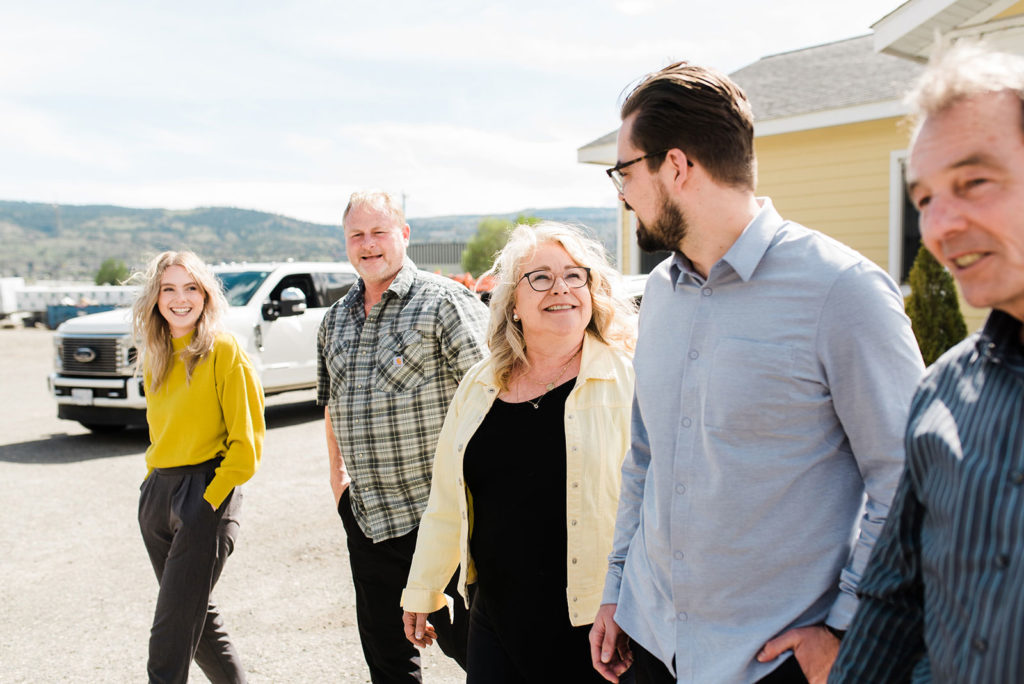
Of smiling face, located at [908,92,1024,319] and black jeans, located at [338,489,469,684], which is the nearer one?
smiling face, located at [908,92,1024,319]

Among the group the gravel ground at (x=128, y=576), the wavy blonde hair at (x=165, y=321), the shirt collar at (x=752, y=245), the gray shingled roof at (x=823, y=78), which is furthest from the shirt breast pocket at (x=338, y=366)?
the gray shingled roof at (x=823, y=78)

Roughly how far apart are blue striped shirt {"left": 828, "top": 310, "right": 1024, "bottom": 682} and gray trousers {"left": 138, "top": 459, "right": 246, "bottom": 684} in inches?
112

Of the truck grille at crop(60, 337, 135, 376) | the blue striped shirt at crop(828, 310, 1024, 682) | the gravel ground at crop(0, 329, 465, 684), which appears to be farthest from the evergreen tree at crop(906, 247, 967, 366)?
the truck grille at crop(60, 337, 135, 376)

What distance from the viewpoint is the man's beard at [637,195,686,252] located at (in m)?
1.86

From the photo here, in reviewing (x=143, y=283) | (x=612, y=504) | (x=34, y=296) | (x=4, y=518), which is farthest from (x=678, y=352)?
(x=34, y=296)

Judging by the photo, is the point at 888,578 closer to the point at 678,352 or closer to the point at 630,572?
the point at 678,352

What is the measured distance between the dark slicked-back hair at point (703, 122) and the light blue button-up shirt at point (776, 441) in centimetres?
14

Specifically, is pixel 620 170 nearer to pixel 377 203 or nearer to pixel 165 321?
pixel 377 203

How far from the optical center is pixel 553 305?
276cm

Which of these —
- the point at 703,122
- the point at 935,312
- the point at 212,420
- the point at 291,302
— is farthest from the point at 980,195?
the point at 291,302

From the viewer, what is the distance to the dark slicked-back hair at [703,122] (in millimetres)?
1793

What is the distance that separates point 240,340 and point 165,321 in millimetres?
6272

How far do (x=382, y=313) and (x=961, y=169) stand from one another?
108 inches

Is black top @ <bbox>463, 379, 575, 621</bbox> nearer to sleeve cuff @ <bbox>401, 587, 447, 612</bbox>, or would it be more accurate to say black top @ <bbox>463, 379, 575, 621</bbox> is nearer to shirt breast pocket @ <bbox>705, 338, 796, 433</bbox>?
sleeve cuff @ <bbox>401, 587, 447, 612</bbox>
